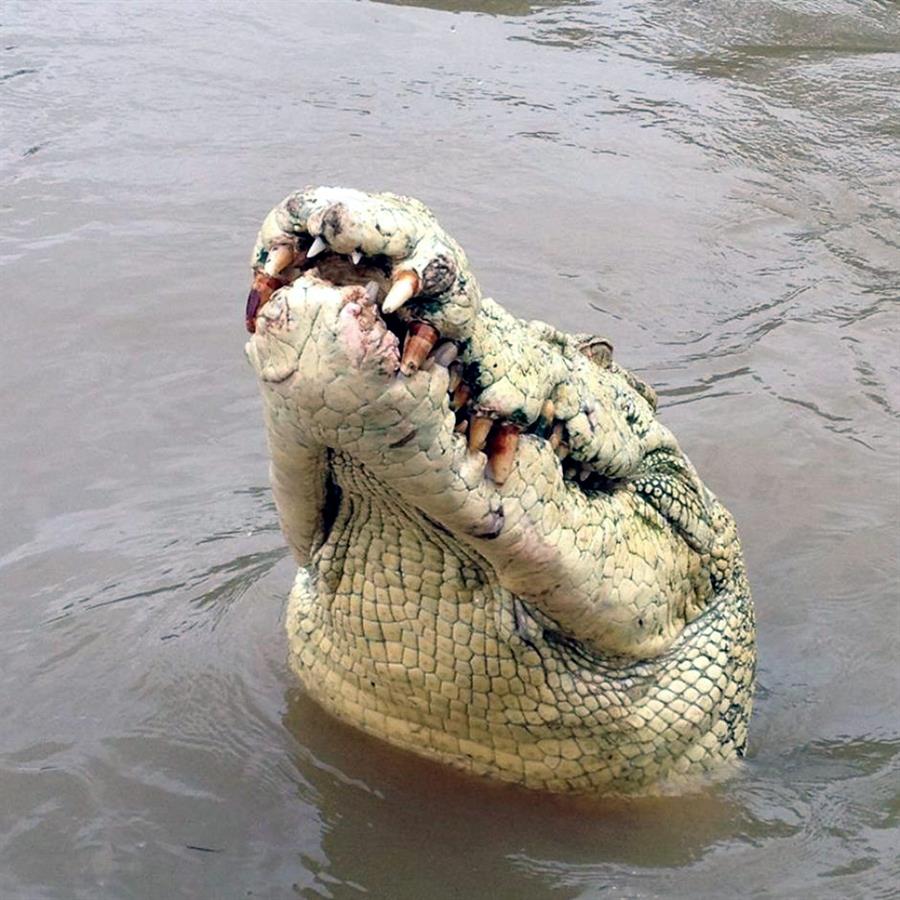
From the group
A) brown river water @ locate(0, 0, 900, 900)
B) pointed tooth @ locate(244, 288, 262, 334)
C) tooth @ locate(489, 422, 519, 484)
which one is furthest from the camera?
brown river water @ locate(0, 0, 900, 900)

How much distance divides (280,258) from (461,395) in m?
0.40

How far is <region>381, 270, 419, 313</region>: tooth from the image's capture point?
2.26 meters

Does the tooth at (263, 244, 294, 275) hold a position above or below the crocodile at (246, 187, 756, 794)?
above

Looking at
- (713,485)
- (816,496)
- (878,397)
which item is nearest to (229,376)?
(713,485)

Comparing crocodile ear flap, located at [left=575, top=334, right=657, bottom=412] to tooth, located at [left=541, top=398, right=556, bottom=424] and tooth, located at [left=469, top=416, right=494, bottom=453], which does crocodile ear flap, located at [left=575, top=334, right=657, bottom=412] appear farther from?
tooth, located at [left=469, top=416, right=494, bottom=453]

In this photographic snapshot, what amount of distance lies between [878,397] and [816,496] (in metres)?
0.90

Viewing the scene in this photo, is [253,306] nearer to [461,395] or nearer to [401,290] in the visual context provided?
[401,290]

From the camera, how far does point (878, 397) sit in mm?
6027

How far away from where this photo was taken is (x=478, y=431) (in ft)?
8.47

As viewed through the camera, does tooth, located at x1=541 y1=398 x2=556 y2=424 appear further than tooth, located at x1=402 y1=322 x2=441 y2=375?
Yes

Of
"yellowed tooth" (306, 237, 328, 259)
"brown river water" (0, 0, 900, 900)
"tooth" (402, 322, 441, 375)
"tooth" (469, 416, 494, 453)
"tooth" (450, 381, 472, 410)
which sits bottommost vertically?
"brown river water" (0, 0, 900, 900)

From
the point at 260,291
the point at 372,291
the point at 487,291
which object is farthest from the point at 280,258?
the point at 487,291

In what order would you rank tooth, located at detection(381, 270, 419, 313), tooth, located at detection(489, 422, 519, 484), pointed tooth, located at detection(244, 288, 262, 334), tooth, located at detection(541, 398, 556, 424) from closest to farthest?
tooth, located at detection(381, 270, 419, 313), pointed tooth, located at detection(244, 288, 262, 334), tooth, located at detection(489, 422, 519, 484), tooth, located at detection(541, 398, 556, 424)

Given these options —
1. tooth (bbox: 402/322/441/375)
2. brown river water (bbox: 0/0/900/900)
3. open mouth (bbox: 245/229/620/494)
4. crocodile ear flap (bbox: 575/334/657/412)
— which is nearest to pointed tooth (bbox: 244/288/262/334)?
open mouth (bbox: 245/229/620/494)
